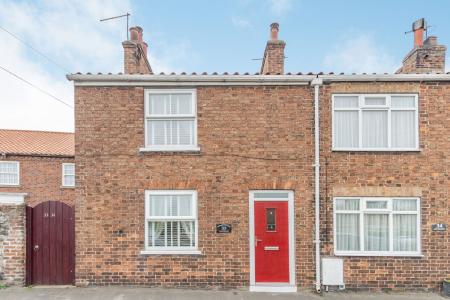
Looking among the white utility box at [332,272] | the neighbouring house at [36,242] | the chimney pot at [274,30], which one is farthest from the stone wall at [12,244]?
the chimney pot at [274,30]

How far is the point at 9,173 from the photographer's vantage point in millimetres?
18812

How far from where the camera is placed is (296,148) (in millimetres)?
7250

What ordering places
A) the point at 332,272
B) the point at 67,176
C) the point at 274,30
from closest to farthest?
the point at 332,272 < the point at 274,30 < the point at 67,176

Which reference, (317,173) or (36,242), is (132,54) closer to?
(36,242)

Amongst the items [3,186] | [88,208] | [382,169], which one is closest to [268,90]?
[382,169]

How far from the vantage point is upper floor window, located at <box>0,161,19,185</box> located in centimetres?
1877

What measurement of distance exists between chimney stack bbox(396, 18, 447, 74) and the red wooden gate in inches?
383

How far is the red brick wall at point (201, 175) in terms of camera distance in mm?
7074

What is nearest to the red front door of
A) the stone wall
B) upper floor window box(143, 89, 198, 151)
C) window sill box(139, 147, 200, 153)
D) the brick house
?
the brick house

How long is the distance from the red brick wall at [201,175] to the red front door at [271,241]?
0.29 metres

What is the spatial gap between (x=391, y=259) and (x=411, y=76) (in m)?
4.39

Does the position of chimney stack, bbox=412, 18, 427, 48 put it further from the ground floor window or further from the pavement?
the ground floor window

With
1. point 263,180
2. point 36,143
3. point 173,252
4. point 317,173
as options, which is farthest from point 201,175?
point 36,143

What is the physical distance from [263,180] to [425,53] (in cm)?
555
